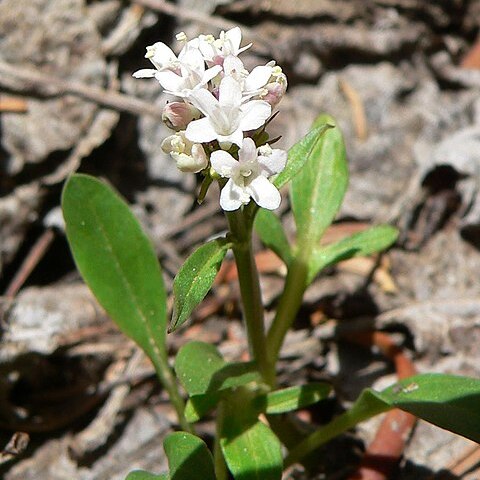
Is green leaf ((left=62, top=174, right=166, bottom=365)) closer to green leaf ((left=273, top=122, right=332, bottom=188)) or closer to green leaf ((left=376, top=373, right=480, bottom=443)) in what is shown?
green leaf ((left=273, top=122, right=332, bottom=188))

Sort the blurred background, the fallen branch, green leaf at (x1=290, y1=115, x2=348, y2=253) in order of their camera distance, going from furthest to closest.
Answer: the fallen branch < the blurred background < green leaf at (x1=290, y1=115, x2=348, y2=253)

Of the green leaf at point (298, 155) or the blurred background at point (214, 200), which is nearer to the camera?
the green leaf at point (298, 155)

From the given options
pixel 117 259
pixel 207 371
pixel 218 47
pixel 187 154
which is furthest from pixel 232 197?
pixel 117 259

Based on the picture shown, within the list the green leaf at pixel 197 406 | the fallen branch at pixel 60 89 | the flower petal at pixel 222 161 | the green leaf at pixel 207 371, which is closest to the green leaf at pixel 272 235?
the green leaf at pixel 207 371

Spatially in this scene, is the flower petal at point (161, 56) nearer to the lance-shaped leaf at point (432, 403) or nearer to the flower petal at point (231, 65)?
the flower petal at point (231, 65)

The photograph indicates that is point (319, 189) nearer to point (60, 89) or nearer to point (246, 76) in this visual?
point (246, 76)

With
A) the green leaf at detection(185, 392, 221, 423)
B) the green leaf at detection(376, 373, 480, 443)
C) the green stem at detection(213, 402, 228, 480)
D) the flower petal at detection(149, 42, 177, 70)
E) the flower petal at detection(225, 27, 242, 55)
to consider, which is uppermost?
the flower petal at detection(225, 27, 242, 55)

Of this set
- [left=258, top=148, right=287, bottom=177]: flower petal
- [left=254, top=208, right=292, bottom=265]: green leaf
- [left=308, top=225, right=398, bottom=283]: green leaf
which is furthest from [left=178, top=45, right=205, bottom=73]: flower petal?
[left=308, top=225, right=398, bottom=283]: green leaf

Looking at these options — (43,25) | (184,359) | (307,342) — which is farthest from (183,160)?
(43,25)
